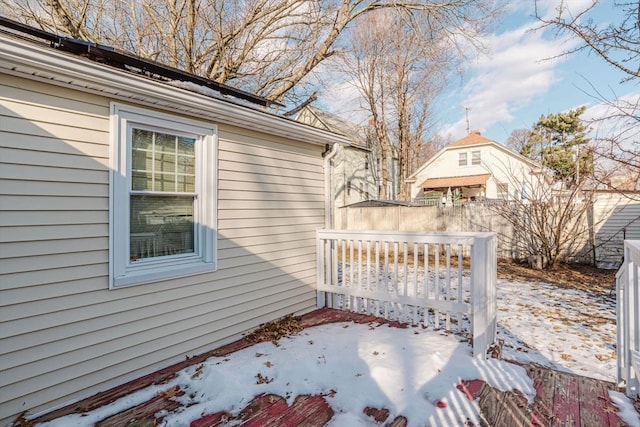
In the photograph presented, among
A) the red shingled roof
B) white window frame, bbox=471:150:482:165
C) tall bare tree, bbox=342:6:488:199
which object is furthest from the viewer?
white window frame, bbox=471:150:482:165

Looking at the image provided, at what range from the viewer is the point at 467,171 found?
20188 mm

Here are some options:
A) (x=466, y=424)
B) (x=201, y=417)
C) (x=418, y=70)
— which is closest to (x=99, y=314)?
(x=201, y=417)

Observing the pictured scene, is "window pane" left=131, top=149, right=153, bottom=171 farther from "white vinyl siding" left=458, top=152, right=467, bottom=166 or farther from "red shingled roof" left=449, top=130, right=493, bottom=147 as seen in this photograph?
"white vinyl siding" left=458, top=152, right=467, bottom=166

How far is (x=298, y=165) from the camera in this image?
445 cm

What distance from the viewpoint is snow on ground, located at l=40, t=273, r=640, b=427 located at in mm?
2240

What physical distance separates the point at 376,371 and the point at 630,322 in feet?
5.96

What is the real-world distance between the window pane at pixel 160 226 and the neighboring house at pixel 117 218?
0.4 inches

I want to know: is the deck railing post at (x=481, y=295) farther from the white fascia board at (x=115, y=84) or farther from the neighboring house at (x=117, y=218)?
the white fascia board at (x=115, y=84)

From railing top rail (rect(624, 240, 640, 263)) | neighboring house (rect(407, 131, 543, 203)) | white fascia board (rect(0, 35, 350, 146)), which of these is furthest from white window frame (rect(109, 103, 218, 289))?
neighboring house (rect(407, 131, 543, 203))

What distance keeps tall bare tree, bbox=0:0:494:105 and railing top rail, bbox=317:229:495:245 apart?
6258 mm

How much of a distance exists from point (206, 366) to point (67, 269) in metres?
1.34

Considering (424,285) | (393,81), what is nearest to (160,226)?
(424,285)

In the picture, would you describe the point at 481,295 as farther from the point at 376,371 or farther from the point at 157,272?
the point at 157,272

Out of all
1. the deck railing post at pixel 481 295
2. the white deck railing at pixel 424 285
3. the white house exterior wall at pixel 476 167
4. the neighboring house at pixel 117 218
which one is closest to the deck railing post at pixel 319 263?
the white deck railing at pixel 424 285
